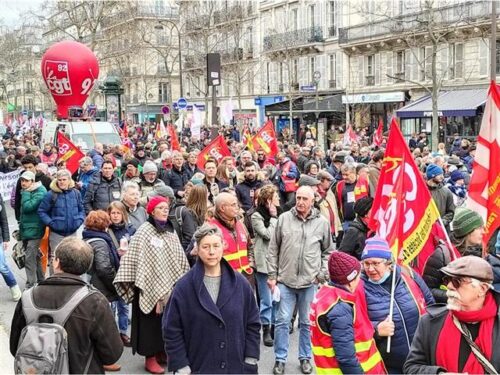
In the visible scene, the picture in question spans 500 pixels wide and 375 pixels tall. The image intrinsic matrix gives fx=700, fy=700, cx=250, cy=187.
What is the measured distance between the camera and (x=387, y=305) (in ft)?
14.1

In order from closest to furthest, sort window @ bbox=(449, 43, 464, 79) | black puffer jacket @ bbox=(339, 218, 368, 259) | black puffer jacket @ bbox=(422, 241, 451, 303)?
black puffer jacket @ bbox=(422, 241, 451, 303) < black puffer jacket @ bbox=(339, 218, 368, 259) < window @ bbox=(449, 43, 464, 79)

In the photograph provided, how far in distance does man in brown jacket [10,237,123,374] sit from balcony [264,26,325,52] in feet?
124

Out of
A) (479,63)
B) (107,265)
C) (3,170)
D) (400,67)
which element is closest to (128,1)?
(400,67)

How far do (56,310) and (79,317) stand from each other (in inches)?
5.0

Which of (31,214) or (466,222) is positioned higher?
(466,222)

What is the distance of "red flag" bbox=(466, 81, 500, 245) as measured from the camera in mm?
5000

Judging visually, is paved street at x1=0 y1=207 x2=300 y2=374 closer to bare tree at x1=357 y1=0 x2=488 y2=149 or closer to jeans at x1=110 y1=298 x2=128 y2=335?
jeans at x1=110 y1=298 x2=128 y2=335

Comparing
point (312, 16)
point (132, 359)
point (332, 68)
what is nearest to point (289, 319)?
point (132, 359)

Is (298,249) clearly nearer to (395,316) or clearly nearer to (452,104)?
(395,316)

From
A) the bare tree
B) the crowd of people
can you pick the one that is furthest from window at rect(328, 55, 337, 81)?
the crowd of people

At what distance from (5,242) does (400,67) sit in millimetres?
28349

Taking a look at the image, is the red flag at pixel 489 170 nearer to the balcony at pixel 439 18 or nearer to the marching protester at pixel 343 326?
the marching protester at pixel 343 326

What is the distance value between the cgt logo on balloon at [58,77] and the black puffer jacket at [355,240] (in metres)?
21.9

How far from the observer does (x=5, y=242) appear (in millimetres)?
8750
